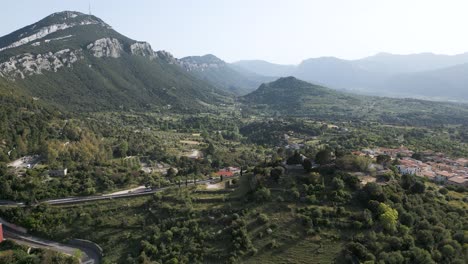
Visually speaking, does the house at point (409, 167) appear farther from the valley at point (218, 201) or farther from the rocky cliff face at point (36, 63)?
the rocky cliff face at point (36, 63)

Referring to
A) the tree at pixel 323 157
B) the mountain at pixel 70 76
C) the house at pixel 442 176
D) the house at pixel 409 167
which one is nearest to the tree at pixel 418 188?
the tree at pixel 323 157

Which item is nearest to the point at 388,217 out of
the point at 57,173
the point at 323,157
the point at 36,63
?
the point at 323,157

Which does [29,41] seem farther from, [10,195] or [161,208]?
[161,208]

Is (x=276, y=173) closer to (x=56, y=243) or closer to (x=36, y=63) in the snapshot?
(x=56, y=243)

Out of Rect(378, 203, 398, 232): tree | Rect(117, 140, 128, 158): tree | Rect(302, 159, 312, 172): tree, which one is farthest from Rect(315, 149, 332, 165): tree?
Rect(117, 140, 128, 158): tree

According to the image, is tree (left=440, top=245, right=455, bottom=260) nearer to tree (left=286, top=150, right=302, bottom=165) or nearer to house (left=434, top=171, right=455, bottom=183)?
Answer: tree (left=286, top=150, right=302, bottom=165)

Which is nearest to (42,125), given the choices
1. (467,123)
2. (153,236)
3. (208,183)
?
(208,183)
